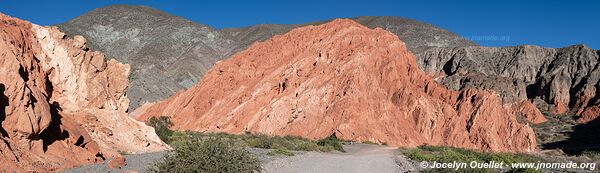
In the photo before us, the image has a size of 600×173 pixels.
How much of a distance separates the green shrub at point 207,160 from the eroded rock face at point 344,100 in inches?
1227

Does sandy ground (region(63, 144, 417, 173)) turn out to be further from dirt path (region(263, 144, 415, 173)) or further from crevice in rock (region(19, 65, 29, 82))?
crevice in rock (region(19, 65, 29, 82))

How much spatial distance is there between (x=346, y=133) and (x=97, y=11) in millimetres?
158381

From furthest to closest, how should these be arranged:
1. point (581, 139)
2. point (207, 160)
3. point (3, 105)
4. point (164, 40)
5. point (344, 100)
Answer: point (164, 40) < point (581, 139) < point (344, 100) < point (3, 105) < point (207, 160)

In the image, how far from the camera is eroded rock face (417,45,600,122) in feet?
337

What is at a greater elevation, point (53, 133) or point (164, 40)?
point (164, 40)

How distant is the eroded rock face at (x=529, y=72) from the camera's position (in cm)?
10281

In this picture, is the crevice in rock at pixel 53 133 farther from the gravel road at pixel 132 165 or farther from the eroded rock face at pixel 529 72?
the eroded rock face at pixel 529 72

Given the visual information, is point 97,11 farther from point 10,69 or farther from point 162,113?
point 10,69

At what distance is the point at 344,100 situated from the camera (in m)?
49.7

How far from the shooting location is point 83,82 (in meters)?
22.1

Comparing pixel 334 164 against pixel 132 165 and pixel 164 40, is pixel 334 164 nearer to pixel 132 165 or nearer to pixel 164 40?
pixel 132 165

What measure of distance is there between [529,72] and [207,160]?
121349 millimetres

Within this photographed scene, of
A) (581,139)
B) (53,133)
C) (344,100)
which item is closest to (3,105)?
(53,133)

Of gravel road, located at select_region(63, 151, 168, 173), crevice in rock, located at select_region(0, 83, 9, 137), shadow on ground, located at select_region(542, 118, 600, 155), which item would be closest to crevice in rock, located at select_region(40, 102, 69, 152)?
gravel road, located at select_region(63, 151, 168, 173)
